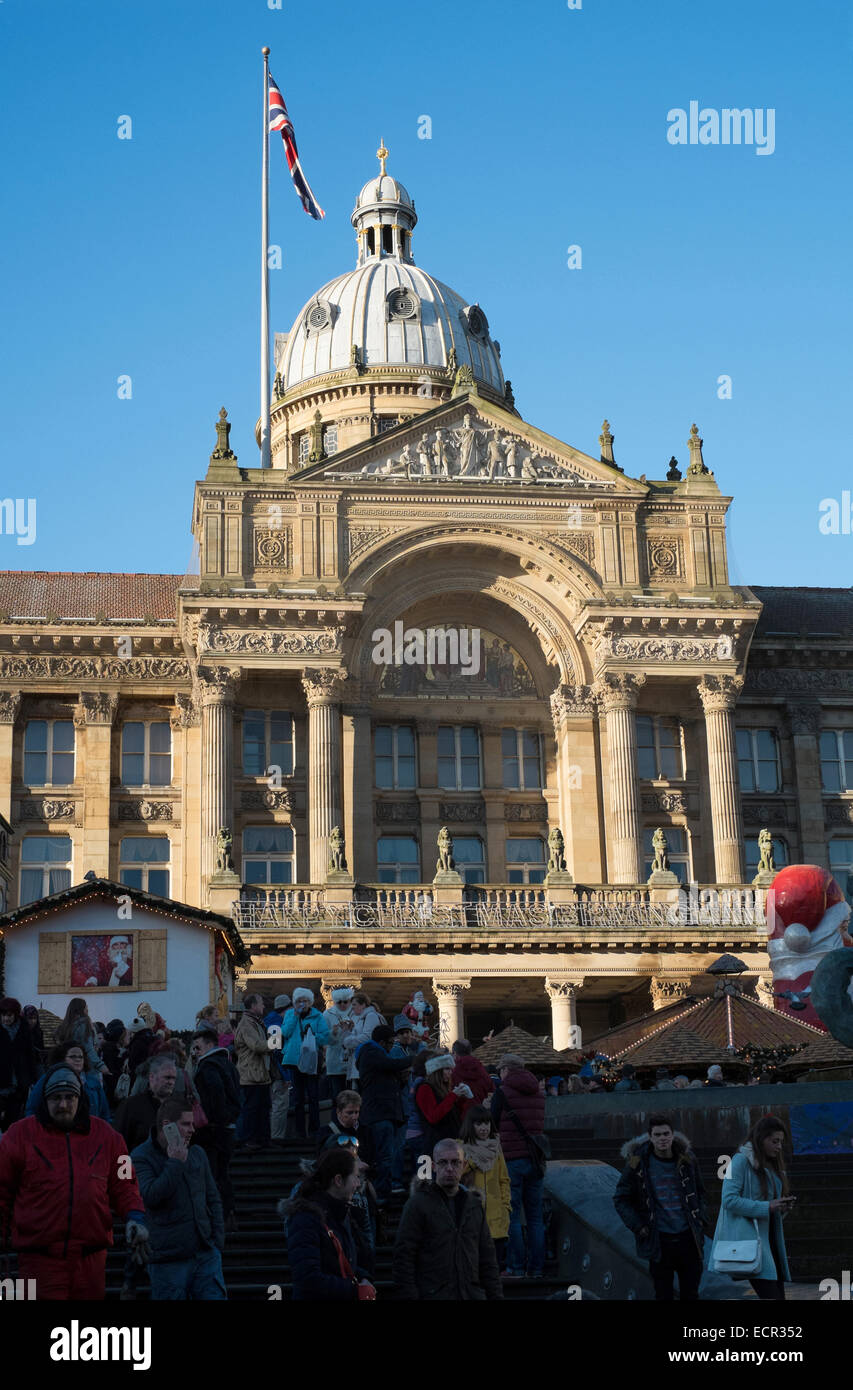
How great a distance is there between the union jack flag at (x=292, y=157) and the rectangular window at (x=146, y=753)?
54.2 ft

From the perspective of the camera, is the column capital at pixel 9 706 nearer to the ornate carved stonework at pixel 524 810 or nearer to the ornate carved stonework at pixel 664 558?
the ornate carved stonework at pixel 524 810

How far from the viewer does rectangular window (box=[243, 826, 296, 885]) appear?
157 feet

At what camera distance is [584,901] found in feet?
147

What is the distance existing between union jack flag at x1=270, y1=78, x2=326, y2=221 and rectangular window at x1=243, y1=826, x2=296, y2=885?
19.3 m

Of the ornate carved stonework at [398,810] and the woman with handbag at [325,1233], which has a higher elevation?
the ornate carved stonework at [398,810]

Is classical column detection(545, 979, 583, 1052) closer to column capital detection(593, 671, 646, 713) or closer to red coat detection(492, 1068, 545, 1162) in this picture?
column capital detection(593, 671, 646, 713)

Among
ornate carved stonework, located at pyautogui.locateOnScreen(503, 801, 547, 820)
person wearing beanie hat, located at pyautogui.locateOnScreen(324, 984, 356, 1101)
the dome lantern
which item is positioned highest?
the dome lantern

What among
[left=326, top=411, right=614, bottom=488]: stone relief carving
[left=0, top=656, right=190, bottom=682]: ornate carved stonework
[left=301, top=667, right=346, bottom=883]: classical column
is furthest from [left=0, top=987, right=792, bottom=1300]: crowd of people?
[left=326, top=411, right=614, bottom=488]: stone relief carving

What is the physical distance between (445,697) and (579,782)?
4488 millimetres

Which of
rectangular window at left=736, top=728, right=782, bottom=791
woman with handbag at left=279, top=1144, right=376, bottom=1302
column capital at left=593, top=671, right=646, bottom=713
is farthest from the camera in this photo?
rectangular window at left=736, top=728, right=782, bottom=791

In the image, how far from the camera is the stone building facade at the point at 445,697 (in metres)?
47.1

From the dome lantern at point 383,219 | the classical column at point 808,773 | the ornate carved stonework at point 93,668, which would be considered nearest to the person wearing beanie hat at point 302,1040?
the ornate carved stonework at point 93,668

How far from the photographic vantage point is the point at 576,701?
161ft

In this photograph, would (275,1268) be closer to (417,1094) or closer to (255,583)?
(417,1094)
